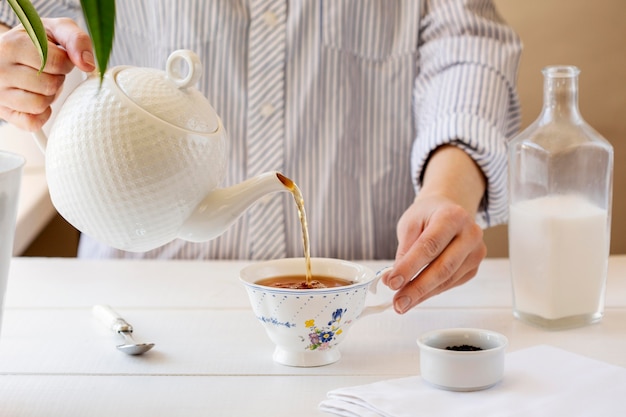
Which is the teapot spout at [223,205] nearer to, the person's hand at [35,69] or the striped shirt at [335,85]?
the person's hand at [35,69]

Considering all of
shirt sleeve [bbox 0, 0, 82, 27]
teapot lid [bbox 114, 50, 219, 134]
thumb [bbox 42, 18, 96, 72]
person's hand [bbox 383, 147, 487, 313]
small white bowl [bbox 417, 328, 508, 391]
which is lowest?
small white bowl [bbox 417, 328, 508, 391]

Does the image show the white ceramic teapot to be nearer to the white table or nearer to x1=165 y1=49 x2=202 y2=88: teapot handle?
x1=165 y1=49 x2=202 y2=88: teapot handle

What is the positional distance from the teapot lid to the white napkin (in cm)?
27

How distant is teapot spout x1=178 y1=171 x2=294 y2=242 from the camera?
82cm

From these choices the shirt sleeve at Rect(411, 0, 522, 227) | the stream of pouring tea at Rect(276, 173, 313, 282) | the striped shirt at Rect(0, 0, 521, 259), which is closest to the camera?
the stream of pouring tea at Rect(276, 173, 313, 282)

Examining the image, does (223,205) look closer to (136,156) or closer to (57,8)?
(136,156)

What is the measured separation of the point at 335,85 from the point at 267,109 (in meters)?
0.12

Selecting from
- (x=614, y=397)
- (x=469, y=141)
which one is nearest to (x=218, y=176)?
(x=614, y=397)

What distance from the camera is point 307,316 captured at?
856mm

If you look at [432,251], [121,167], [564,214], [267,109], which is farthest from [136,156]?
[267,109]

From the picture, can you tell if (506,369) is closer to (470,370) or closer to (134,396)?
(470,370)

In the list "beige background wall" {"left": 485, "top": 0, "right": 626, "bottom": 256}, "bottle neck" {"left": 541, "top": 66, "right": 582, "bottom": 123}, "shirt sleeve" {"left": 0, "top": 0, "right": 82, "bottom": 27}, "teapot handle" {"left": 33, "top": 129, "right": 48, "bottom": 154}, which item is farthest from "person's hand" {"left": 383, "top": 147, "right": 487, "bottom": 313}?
"beige background wall" {"left": 485, "top": 0, "right": 626, "bottom": 256}

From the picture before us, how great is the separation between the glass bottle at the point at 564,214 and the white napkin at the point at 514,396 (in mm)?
161

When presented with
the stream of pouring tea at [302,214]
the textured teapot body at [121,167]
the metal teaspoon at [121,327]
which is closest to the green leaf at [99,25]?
the textured teapot body at [121,167]
